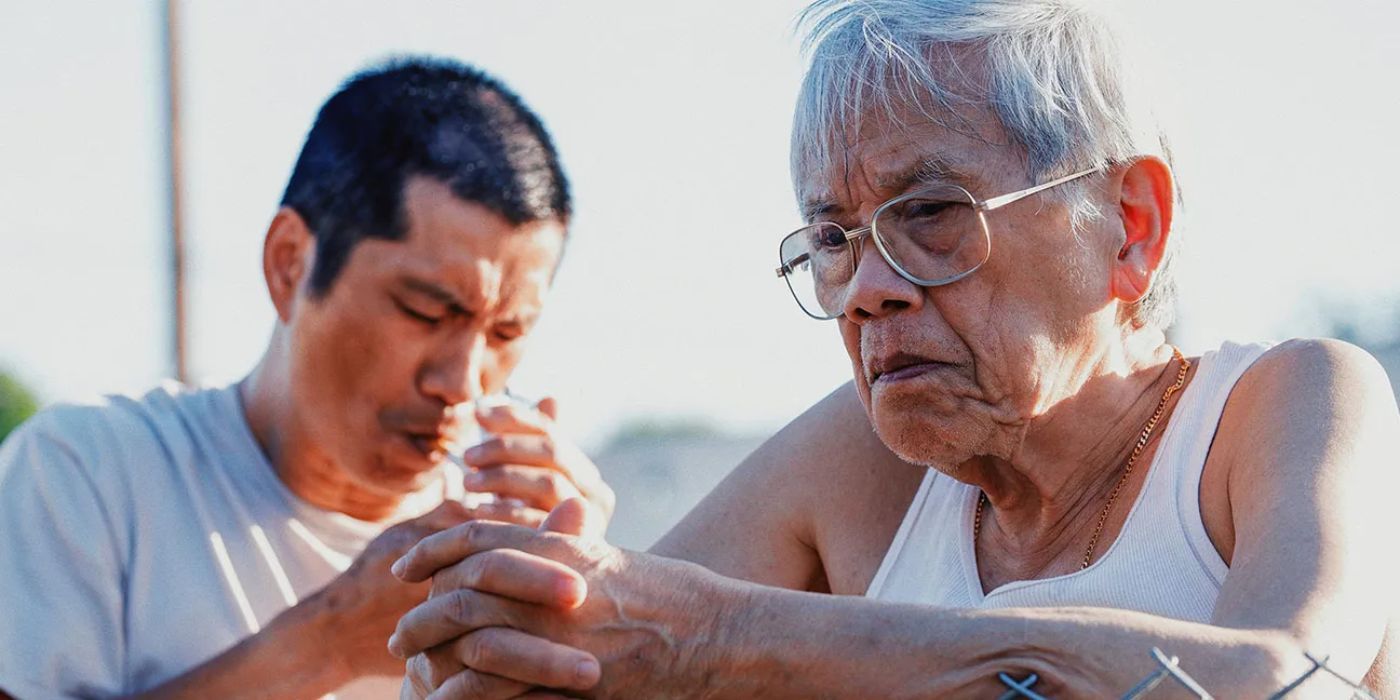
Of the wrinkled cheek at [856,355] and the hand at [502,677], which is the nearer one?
the hand at [502,677]

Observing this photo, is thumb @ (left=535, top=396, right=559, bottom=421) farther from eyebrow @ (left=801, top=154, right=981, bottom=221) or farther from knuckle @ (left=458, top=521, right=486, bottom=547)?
eyebrow @ (left=801, top=154, right=981, bottom=221)

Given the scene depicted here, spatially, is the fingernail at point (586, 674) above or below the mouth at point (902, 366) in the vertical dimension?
below

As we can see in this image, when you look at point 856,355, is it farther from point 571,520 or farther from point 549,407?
point 549,407

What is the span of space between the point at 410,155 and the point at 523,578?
181 centimetres

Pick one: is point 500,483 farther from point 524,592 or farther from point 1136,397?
point 1136,397

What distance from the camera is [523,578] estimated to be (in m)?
1.84

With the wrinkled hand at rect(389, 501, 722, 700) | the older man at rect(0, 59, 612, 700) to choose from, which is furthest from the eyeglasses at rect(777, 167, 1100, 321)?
the older man at rect(0, 59, 612, 700)

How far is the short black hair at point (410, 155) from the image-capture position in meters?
3.35

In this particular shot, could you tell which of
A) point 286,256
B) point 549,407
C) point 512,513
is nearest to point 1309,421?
point 512,513

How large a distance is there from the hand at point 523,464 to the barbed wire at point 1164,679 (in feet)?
3.44

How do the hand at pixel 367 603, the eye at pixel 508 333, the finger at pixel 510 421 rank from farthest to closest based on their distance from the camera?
the eye at pixel 508 333 < the hand at pixel 367 603 < the finger at pixel 510 421

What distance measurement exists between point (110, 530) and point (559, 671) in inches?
68.4

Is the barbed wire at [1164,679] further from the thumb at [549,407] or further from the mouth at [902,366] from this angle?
the thumb at [549,407]

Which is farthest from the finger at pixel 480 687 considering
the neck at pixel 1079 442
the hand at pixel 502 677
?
the neck at pixel 1079 442
